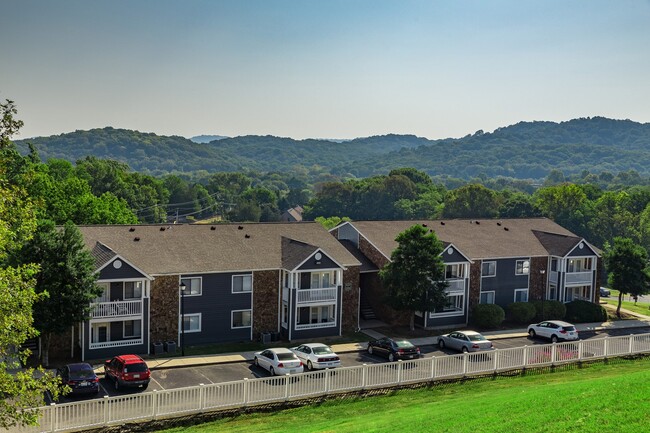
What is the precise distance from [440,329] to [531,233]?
1678cm

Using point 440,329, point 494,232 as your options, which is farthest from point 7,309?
point 494,232

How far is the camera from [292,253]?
44719 millimetres

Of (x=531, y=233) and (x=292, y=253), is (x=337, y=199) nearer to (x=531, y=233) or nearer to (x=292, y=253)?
(x=531, y=233)

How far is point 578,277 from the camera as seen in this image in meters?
55.2

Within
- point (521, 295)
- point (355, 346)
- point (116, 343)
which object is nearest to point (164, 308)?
point (116, 343)

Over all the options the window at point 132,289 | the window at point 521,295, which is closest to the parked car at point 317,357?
the window at point 132,289

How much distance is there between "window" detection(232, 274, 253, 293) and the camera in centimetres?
4219

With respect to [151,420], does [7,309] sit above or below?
above

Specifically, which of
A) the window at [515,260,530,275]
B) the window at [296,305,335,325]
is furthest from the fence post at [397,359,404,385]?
the window at [515,260,530,275]

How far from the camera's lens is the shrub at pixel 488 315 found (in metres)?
48.9

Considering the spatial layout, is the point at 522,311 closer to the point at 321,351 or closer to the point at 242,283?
the point at 321,351

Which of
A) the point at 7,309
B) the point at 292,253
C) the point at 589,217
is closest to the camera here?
the point at 7,309

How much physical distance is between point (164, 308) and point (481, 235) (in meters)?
29.6

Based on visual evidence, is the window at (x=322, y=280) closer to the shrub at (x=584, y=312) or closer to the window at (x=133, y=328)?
the window at (x=133, y=328)
